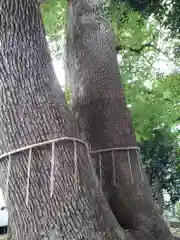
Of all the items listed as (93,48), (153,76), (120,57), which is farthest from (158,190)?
(93,48)

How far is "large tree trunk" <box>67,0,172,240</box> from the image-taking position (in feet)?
11.6

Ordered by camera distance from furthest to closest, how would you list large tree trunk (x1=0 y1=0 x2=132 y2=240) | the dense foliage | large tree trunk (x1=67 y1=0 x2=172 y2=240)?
the dense foliage < large tree trunk (x1=67 y1=0 x2=172 y2=240) < large tree trunk (x1=0 y1=0 x2=132 y2=240)

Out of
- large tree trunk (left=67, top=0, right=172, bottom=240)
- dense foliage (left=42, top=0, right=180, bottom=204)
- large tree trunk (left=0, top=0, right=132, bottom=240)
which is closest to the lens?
large tree trunk (left=0, top=0, right=132, bottom=240)

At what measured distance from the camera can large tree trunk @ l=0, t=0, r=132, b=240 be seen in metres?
2.51

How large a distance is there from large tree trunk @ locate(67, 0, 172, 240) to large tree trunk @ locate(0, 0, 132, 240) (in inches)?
30.4

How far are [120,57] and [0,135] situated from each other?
19.0 feet

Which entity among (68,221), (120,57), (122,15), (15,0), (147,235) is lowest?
(147,235)

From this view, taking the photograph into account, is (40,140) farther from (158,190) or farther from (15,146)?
(158,190)

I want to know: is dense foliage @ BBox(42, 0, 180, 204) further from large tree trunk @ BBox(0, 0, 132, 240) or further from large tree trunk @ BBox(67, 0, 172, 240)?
large tree trunk @ BBox(0, 0, 132, 240)

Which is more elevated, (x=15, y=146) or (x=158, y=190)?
(x=15, y=146)

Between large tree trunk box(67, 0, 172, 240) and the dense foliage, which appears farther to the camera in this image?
the dense foliage

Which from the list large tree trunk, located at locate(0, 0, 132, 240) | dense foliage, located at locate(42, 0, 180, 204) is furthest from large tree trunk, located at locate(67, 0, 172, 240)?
dense foliage, located at locate(42, 0, 180, 204)

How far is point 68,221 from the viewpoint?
2.50m

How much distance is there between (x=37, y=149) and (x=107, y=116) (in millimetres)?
1646
